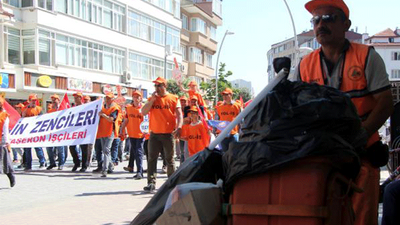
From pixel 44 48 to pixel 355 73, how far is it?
3080 cm

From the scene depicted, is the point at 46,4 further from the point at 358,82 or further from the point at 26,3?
the point at 358,82

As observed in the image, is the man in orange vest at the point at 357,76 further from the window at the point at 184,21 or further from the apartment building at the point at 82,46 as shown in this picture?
the window at the point at 184,21

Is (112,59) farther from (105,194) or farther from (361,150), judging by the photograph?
(361,150)

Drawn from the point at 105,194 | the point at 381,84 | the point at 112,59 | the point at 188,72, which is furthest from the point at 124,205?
the point at 188,72

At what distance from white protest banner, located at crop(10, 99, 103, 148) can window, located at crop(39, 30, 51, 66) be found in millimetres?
17532

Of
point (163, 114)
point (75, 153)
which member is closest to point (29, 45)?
point (75, 153)

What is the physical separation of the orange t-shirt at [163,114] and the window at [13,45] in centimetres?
2279

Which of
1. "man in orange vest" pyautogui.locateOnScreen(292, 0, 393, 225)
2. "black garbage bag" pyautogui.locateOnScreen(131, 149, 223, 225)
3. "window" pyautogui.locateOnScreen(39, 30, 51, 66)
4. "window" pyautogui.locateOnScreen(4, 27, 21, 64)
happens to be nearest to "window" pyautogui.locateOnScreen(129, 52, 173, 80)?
"window" pyautogui.locateOnScreen(39, 30, 51, 66)

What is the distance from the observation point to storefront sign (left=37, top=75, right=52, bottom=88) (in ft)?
102

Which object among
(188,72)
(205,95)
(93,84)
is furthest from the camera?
(188,72)

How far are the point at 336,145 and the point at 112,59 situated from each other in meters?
38.8

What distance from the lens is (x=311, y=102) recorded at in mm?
2301

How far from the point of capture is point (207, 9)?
215 feet

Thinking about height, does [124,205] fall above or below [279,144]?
below
